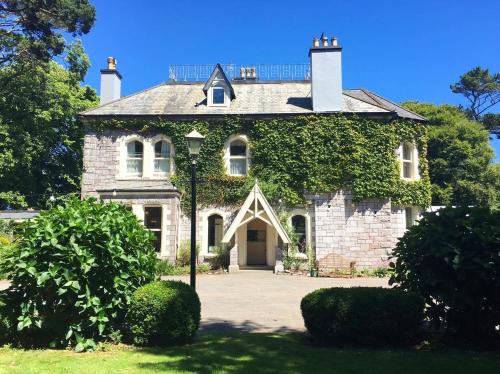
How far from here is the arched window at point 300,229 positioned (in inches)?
798

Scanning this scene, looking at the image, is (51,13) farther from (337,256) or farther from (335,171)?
(337,256)

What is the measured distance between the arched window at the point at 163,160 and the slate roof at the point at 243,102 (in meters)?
1.65

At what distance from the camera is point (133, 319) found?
6.93 m

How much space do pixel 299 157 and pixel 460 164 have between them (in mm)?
19518

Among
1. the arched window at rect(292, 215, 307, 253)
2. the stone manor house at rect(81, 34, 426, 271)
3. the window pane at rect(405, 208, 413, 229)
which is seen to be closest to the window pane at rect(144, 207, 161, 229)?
the stone manor house at rect(81, 34, 426, 271)

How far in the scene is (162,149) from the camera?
2136 centimetres

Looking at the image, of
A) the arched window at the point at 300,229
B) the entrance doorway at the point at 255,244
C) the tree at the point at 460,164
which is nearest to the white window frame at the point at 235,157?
the entrance doorway at the point at 255,244

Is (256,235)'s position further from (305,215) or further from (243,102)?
(243,102)

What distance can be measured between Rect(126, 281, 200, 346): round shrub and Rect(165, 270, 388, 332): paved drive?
1.42 meters

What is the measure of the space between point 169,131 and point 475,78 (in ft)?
146

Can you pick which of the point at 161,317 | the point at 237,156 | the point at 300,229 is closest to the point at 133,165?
the point at 237,156

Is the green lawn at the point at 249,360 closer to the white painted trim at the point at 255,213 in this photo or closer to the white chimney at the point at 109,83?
the white painted trim at the point at 255,213

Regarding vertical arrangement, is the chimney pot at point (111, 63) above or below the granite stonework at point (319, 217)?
above

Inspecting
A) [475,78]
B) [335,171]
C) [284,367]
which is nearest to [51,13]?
[335,171]
